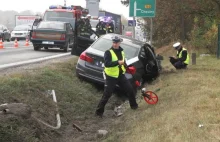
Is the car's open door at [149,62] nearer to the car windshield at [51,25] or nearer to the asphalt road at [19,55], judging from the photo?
the asphalt road at [19,55]

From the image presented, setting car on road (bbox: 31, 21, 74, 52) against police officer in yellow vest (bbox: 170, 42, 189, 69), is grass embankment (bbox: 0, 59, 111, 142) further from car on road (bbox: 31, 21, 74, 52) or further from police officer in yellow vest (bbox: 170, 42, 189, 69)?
car on road (bbox: 31, 21, 74, 52)

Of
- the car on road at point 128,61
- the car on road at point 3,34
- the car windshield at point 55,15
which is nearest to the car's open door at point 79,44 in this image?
the car on road at point 128,61

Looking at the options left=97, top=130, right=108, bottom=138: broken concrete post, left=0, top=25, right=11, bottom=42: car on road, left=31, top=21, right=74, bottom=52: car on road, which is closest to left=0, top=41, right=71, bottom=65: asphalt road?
left=31, top=21, right=74, bottom=52: car on road

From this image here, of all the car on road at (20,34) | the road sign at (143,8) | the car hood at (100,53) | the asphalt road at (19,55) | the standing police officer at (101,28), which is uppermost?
the road sign at (143,8)

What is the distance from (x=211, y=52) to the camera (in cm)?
2167

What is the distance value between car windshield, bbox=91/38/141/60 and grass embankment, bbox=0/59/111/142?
1150 mm

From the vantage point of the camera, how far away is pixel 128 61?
34.9 feet

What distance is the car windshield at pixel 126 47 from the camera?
11.1 m

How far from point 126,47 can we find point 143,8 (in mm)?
6852

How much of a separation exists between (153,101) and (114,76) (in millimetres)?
1215

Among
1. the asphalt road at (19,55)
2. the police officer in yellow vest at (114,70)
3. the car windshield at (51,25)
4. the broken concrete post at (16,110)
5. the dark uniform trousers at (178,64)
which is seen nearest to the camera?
the broken concrete post at (16,110)

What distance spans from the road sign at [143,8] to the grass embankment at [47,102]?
6.86m

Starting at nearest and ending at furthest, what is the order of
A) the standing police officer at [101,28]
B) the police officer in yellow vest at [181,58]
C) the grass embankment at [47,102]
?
the grass embankment at [47,102]
the police officer in yellow vest at [181,58]
the standing police officer at [101,28]

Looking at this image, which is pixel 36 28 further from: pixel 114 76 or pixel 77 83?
pixel 114 76
